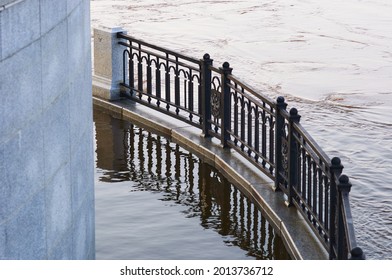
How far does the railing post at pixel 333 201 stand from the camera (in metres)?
10.3

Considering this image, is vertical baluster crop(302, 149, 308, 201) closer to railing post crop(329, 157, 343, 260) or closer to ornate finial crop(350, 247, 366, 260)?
railing post crop(329, 157, 343, 260)

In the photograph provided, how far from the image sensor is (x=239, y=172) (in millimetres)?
14016

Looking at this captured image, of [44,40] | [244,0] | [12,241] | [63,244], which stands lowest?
[244,0]

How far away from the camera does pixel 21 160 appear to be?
7.25 metres

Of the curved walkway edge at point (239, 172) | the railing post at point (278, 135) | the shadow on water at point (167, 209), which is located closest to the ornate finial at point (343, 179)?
the curved walkway edge at point (239, 172)

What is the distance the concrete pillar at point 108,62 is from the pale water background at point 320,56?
111 inches

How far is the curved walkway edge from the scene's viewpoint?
38.1 feet

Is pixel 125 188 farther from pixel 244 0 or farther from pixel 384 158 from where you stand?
pixel 244 0

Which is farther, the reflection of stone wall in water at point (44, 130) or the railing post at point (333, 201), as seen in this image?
the railing post at point (333, 201)

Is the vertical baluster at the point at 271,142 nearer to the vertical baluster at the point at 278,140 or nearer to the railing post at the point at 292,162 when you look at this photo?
the vertical baluster at the point at 278,140

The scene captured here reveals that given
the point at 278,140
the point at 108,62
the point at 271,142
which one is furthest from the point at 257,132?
the point at 108,62

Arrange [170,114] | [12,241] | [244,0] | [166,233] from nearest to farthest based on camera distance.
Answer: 1. [12,241]
2. [166,233]
3. [170,114]
4. [244,0]

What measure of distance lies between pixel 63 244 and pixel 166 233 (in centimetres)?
391
